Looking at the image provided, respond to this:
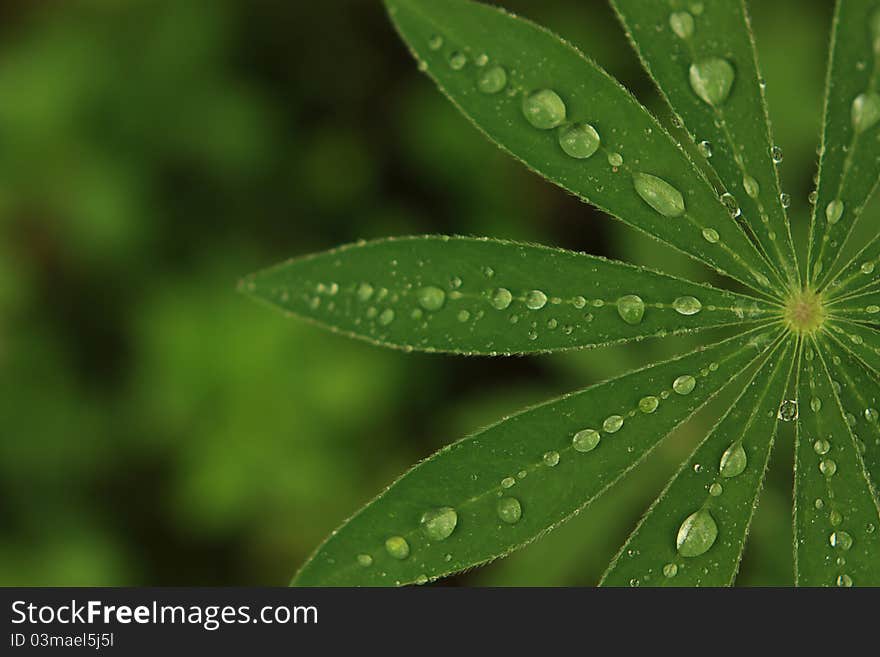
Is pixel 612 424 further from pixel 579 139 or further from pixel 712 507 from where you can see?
pixel 579 139

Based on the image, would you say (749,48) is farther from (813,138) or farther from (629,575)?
(813,138)

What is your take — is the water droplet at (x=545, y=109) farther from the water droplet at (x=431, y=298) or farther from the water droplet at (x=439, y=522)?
the water droplet at (x=439, y=522)

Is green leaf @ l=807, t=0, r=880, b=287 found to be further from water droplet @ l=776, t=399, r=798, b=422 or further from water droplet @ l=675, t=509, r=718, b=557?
water droplet @ l=675, t=509, r=718, b=557

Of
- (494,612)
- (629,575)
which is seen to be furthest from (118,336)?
(629,575)

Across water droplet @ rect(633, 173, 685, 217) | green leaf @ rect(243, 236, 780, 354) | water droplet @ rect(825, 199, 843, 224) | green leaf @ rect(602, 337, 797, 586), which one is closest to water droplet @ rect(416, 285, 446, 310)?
green leaf @ rect(243, 236, 780, 354)

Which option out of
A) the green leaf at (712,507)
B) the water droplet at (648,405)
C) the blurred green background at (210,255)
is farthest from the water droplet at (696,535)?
the blurred green background at (210,255)

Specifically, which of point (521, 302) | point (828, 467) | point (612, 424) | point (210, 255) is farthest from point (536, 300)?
point (210, 255)
